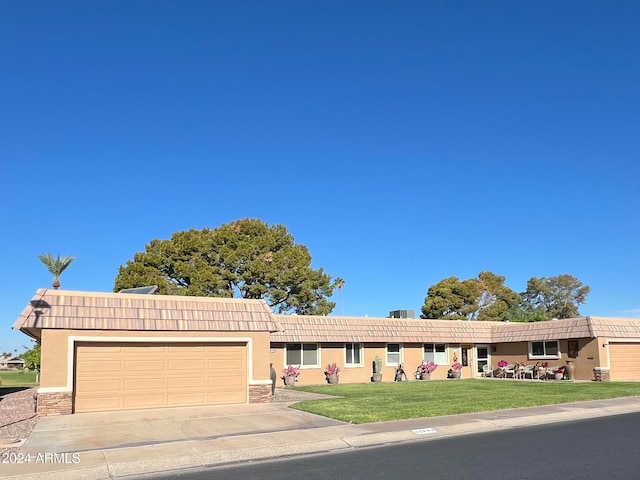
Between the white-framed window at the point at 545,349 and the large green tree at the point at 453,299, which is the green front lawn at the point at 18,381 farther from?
the large green tree at the point at 453,299

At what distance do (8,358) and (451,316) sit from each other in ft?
172

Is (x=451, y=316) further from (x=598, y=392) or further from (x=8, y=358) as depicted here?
(x=8, y=358)

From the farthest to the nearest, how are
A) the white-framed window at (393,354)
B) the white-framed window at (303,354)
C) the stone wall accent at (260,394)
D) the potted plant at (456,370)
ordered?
the potted plant at (456,370) < the white-framed window at (393,354) < the white-framed window at (303,354) < the stone wall accent at (260,394)

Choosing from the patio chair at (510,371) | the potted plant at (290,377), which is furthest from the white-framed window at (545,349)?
the potted plant at (290,377)

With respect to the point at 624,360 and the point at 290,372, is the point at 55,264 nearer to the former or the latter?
the point at 290,372

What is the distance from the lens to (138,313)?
18.0 m

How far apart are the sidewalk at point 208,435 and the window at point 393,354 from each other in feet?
45.3

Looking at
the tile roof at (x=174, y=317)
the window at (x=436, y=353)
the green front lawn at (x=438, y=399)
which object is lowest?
the green front lawn at (x=438, y=399)

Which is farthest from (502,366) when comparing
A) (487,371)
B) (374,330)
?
(374,330)

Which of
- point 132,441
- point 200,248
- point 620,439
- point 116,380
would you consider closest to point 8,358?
point 200,248

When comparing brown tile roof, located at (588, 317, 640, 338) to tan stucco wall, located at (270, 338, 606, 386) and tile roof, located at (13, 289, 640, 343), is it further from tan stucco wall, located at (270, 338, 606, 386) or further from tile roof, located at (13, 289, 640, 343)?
tan stucco wall, located at (270, 338, 606, 386)

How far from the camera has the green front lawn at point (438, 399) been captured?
15711 mm

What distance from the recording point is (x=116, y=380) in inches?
690

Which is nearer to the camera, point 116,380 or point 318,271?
point 116,380
